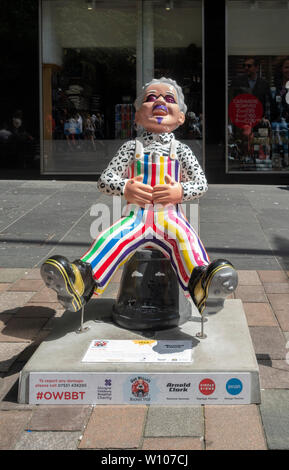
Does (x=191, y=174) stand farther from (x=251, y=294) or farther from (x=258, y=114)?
(x=258, y=114)

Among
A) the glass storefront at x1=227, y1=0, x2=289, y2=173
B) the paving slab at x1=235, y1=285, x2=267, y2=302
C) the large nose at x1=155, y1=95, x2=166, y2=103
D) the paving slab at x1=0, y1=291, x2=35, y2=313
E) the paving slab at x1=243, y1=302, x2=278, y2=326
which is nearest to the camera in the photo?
the large nose at x1=155, y1=95, x2=166, y2=103

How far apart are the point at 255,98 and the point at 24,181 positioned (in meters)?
4.86

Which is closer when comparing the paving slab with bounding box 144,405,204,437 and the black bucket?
the paving slab with bounding box 144,405,204,437

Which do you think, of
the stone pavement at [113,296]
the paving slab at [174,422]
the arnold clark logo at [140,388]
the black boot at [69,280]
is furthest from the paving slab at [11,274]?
the paving slab at [174,422]

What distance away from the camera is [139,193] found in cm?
402

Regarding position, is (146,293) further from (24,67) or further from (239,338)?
(24,67)

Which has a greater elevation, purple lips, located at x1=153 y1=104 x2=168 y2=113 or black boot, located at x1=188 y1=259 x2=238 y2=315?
purple lips, located at x1=153 y1=104 x2=168 y2=113

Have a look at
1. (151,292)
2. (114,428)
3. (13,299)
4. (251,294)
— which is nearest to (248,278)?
(251,294)

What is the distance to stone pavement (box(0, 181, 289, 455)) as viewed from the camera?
3.01 metres

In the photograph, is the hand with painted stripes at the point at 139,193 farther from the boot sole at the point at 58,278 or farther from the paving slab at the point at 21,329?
the paving slab at the point at 21,329

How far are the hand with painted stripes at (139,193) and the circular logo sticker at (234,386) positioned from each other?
130 centimetres

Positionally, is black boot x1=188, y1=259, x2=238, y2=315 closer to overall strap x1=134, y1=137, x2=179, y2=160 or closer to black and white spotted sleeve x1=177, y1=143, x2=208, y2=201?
black and white spotted sleeve x1=177, y1=143, x2=208, y2=201

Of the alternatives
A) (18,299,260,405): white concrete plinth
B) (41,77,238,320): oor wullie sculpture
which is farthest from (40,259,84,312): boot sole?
(18,299,260,405): white concrete plinth

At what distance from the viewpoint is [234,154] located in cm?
1248
